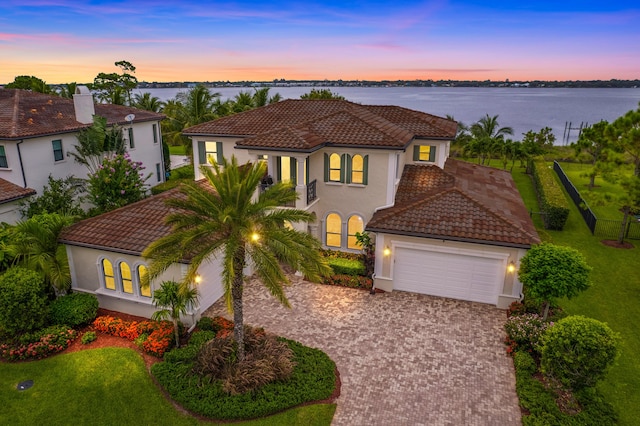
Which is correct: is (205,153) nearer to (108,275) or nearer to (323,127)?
(323,127)

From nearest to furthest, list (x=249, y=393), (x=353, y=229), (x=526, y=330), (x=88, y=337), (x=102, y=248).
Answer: (x=249, y=393)
(x=526, y=330)
(x=88, y=337)
(x=102, y=248)
(x=353, y=229)

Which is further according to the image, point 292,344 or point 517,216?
point 517,216

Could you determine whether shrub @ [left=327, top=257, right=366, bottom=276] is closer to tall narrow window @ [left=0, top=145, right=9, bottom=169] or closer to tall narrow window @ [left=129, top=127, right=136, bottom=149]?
tall narrow window @ [left=0, top=145, right=9, bottom=169]

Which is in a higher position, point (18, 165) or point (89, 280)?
point (18, 165)

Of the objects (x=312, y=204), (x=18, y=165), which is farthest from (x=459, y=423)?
(x=18, y=165)

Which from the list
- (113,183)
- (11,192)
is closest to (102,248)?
(113,183)

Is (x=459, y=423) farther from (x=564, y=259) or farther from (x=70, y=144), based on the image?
(x=70, y=144)
